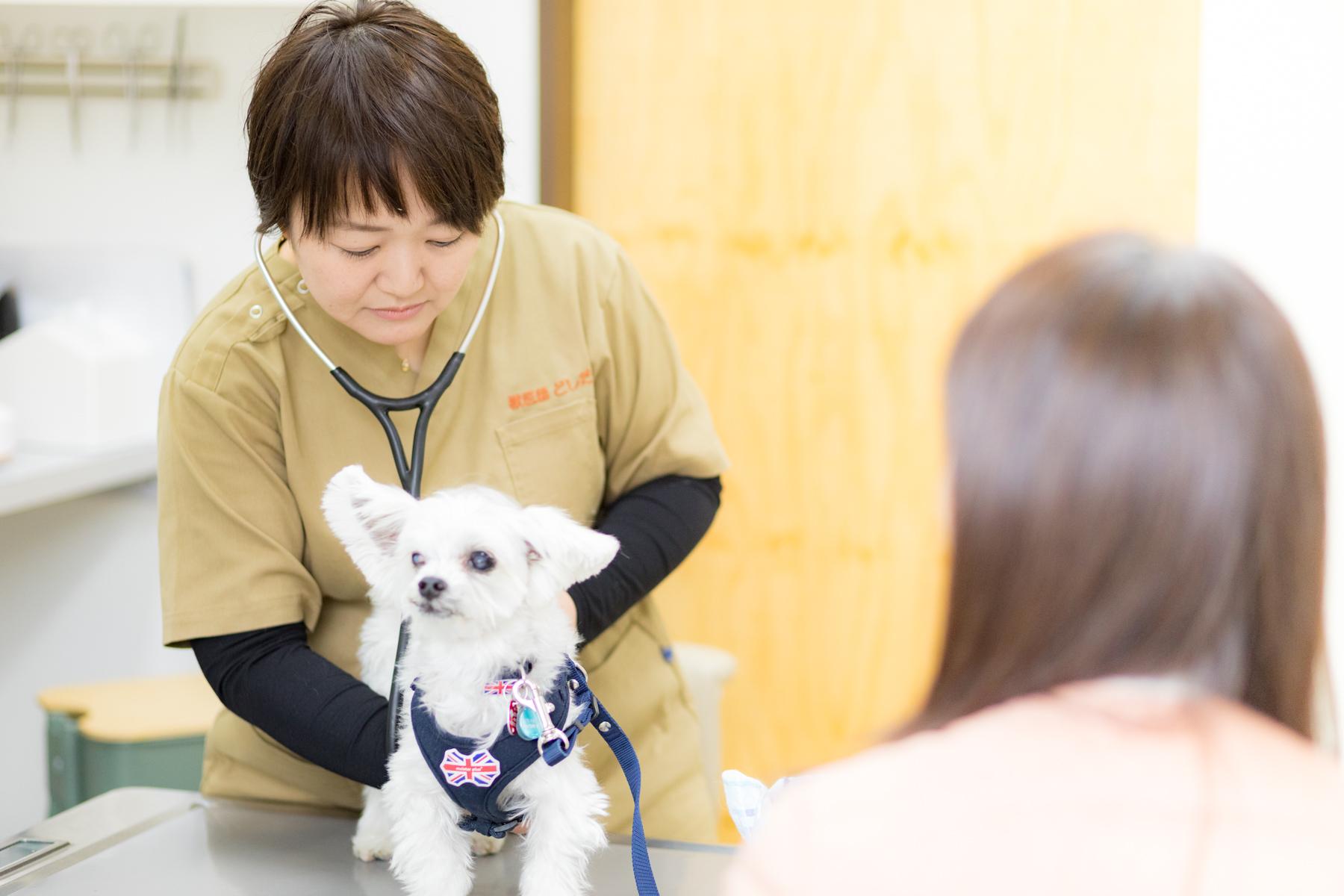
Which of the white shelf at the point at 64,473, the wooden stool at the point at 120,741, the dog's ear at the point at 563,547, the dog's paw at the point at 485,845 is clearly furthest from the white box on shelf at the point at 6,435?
the dog's ear at the point at 563,547

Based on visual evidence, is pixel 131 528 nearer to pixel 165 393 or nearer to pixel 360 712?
pixel 165 393

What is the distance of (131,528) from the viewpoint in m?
2.65

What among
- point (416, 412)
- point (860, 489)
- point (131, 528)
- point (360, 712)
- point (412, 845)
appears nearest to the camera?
point (412, 845)

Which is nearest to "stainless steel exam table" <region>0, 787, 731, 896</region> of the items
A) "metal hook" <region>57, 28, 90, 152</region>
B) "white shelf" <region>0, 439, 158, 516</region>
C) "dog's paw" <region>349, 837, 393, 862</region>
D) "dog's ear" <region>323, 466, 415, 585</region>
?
"dog's paw" <region>349, 837, 393, 862</region>

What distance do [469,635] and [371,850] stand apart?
35 cm

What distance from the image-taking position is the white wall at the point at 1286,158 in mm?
2072

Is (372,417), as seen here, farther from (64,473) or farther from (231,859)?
(64,473)

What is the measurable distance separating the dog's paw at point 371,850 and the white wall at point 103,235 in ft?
5.40

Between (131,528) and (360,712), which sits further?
(131,528)

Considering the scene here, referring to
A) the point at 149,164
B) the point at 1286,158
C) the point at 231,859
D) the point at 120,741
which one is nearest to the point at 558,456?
the point at 231,859

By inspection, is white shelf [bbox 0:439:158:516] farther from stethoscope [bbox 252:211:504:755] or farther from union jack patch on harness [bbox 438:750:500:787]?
union jack patch on harness [bbox 438:750:500:787]

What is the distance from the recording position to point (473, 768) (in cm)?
96

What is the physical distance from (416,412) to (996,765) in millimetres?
762

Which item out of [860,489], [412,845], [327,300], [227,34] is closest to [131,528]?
[227,34]
